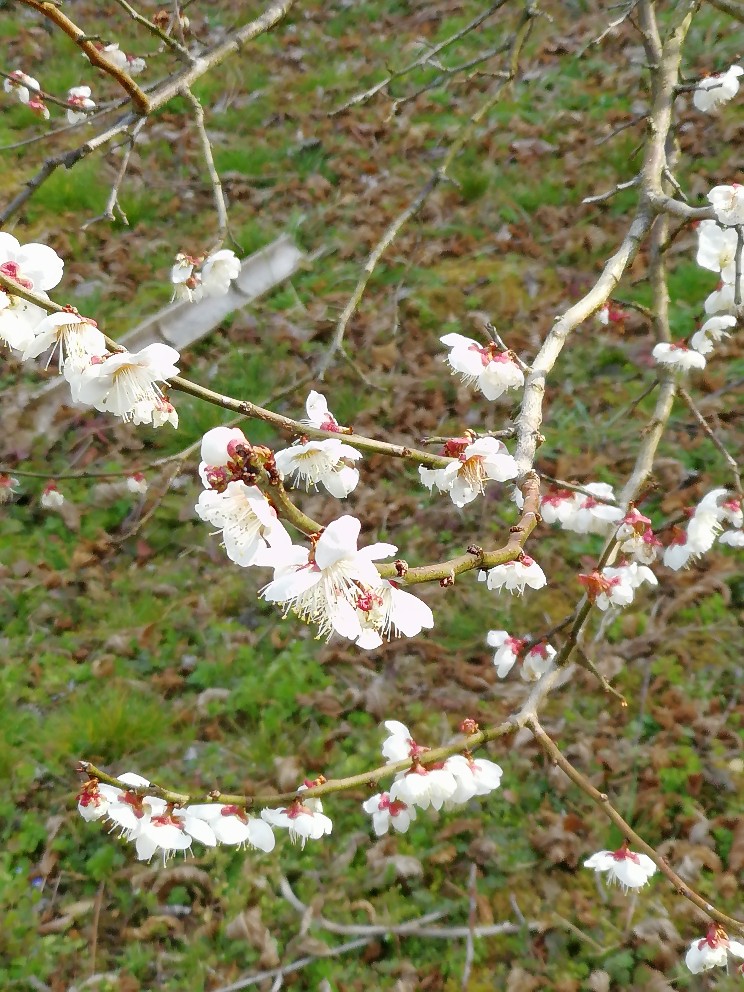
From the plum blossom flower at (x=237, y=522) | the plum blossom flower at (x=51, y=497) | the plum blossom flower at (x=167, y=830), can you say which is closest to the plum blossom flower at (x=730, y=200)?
the plum blossom flower at (x=237, y=522)

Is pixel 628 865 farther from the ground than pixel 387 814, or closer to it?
closer to it

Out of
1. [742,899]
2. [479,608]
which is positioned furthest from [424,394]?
[742,899]

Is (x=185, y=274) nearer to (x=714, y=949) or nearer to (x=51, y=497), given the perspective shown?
(x=51, y=497)

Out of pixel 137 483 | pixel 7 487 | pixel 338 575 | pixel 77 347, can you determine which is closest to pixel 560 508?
pixel 338 575

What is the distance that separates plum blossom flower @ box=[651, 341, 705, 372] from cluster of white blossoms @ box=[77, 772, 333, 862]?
1389mm

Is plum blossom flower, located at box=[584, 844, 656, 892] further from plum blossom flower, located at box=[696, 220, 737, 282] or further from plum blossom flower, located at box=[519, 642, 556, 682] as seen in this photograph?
plum blossom flower, located at box=[696, 220, 737, 282]

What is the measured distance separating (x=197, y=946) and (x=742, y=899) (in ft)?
4.89

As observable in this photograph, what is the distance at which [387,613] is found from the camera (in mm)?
1074

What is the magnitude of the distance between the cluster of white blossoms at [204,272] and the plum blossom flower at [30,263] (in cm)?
115

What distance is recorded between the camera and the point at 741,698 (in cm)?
245

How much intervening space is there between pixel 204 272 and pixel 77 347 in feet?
4.41

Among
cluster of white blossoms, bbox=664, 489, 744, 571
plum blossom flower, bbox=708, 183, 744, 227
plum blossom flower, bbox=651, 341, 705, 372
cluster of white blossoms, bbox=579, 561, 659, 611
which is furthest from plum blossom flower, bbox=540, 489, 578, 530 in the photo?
plum blossom flower, bbox=708, 183, 744, 227

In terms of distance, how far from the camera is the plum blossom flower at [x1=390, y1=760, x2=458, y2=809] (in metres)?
1.37

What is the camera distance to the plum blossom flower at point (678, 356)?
1973 mm
